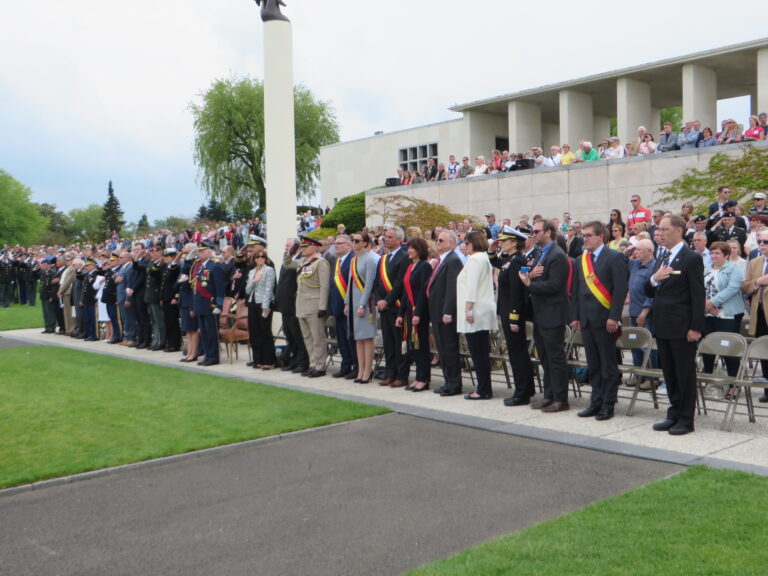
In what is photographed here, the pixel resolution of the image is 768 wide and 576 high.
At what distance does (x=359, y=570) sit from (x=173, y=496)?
7.12 ft

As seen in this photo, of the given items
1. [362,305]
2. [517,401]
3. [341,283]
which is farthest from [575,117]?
[517,401]

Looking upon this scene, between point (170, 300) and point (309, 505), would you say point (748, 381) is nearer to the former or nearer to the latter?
point (309, 505)

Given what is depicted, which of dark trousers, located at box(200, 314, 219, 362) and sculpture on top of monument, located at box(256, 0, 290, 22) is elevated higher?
sculpture on top of monument, located at box(256, 0, 290, 22)

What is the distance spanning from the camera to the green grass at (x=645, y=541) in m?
4.09

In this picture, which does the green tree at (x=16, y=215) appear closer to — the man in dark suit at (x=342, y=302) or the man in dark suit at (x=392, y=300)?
the man in dark suit at (x=342, y=302)

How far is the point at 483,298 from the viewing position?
926 cm

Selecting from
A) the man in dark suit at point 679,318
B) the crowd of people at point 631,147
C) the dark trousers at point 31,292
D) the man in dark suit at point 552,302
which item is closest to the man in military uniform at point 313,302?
the man in dark suit at point 552,302

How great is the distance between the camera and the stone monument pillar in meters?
16.1

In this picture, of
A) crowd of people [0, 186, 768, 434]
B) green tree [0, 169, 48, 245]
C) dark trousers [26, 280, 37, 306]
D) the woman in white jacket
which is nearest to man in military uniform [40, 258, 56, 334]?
crowd of people [0, 186, 768, 434]

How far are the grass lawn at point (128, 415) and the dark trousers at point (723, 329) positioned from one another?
3.95 meters

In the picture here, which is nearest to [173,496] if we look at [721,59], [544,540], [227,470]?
[227,470]

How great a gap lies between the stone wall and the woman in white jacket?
10.9m

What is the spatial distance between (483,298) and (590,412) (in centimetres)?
194

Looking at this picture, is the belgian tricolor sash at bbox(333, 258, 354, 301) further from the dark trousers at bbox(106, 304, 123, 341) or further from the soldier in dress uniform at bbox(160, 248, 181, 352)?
the dark trousers at bbox(106, 304, 123, 341)
